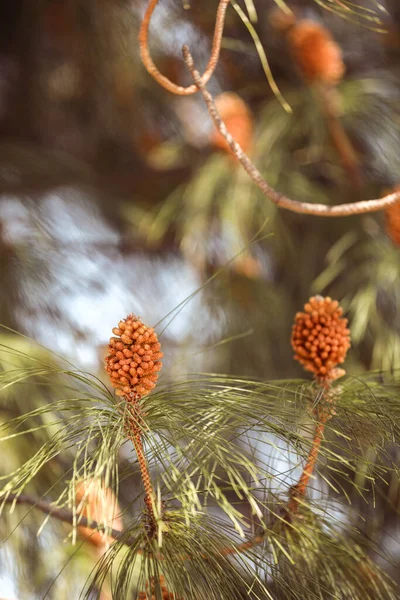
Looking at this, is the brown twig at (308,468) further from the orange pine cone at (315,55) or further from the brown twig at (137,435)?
the orange pine cone at (315,55)

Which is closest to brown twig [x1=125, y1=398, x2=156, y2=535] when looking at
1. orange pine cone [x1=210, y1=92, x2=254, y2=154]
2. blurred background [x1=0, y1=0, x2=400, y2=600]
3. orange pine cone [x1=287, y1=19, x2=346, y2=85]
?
blurred background [x1=0, y1=0, x2=400, y2=600]

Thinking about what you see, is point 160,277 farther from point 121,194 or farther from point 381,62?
point 381,62

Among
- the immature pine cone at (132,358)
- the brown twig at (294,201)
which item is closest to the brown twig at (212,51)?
the brown twig at (294,201)

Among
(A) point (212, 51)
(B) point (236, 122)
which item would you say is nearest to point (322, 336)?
(A) point (212, 51)

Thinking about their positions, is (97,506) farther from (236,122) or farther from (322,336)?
(236,122)

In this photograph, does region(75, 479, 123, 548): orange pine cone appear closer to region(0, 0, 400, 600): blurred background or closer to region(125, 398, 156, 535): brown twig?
region(125, 398, 156, 535): brown twig

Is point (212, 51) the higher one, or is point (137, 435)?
point (212, 51)

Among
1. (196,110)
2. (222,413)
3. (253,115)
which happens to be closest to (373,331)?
(253,115)
